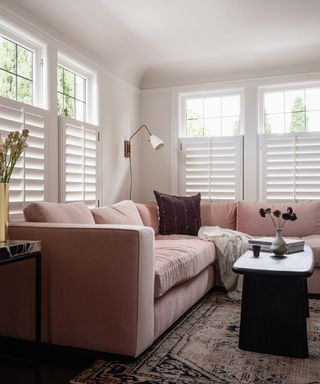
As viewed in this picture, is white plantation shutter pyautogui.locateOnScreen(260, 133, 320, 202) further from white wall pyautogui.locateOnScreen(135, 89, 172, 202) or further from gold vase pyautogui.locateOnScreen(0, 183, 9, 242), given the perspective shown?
gold vase pyautogui.locateOnScreen(0, 183, 9, 242)

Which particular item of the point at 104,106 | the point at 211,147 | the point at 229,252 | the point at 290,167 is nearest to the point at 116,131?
the point at 104,106

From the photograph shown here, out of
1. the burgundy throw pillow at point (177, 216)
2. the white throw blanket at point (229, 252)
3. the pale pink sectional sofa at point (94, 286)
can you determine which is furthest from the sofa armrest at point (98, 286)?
the burgundy throw pillow at point (177, 216)

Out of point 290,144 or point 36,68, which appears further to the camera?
point 290,144

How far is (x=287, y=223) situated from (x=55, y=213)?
2496 millimetres

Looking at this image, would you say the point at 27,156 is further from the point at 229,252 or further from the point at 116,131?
the point at 229,252

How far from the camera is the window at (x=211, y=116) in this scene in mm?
4844

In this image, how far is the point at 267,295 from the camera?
7.93ft

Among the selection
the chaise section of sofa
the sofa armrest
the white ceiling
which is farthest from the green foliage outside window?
the sofa armrest

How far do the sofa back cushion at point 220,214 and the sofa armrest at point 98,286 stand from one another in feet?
7.35

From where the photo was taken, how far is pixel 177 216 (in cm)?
420

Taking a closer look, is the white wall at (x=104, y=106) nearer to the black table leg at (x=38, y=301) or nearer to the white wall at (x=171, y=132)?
the white wall at (x=171, y=132)

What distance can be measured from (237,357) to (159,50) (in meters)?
3.20

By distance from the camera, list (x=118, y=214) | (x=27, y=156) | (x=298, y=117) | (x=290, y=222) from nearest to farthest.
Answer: (x=27, y=156), (x=118, y=214), (x=290, y=222), (x=298, y=117)

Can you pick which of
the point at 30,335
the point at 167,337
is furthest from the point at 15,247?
the point at 167,337
